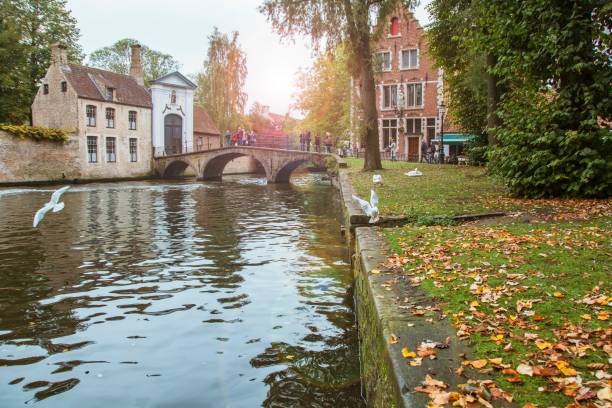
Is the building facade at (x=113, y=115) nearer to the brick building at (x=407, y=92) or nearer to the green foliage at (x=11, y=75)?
the green foliage at (x=11, y=75)

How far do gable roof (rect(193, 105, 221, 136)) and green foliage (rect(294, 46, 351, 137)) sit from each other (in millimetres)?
8919

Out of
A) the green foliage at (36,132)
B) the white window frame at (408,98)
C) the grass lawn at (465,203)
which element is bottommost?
the grass lawn at (465,203)

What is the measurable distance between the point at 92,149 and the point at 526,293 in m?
36.5

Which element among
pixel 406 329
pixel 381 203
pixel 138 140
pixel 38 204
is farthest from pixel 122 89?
pixel 406 329

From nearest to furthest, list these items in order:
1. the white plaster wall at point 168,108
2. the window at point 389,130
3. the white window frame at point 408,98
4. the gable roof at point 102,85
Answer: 1. the gable roof at point 102,85
2. the white window frame at point 408,98
3. the window at point 389,130
4. the white plaster wall at point 168,108

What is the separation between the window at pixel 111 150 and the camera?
121 feet

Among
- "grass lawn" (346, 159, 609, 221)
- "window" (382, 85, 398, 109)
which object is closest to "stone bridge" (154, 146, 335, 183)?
"window" (382, 85, 398, 109)

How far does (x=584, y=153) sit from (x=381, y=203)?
3911 millimetres

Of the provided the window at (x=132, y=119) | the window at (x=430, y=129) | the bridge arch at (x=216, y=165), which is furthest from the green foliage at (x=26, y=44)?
the window at (x=430, y=129)

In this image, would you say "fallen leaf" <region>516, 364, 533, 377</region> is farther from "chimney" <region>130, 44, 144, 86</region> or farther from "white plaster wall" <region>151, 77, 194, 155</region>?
"chimney" <region>130, 44, 144, 86</region>

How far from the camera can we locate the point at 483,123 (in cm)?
2127

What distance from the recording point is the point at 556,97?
1042 cm

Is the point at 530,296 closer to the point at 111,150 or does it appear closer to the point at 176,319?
the point at 176,319

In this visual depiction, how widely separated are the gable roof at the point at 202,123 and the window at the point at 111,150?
10.6m
